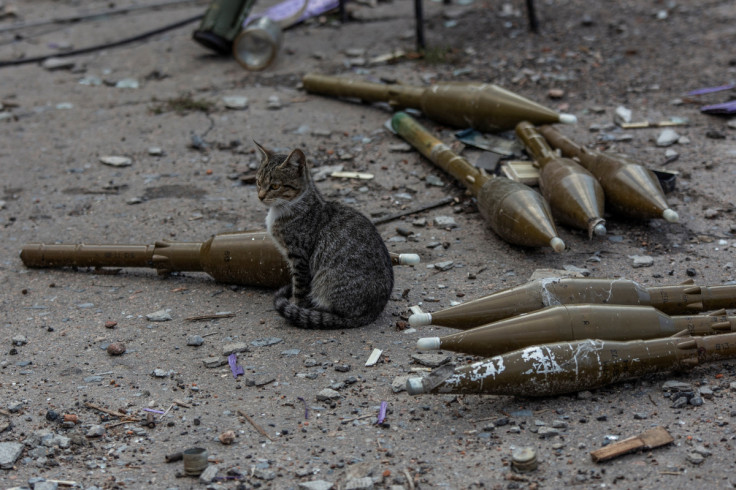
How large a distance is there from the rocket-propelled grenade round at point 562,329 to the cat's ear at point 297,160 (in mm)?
1534

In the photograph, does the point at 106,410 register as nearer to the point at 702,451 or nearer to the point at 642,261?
the point at 702,451

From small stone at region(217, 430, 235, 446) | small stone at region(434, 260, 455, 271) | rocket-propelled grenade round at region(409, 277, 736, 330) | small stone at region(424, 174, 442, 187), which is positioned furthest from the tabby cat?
small stone at region(424, 174, 442, 187)

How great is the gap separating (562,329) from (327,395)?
1.08 meters

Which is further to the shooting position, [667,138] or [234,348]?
[667,138]

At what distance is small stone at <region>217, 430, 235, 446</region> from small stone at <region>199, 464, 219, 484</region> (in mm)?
168

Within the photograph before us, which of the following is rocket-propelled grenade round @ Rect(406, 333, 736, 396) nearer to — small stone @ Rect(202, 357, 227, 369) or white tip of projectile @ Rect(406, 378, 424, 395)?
white tip of projectile @ Rect(406, 378, 424, 395)

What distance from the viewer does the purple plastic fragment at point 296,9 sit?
29.3 feet

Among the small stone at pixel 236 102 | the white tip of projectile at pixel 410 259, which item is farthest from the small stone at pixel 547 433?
the small stone at pixel 236 102

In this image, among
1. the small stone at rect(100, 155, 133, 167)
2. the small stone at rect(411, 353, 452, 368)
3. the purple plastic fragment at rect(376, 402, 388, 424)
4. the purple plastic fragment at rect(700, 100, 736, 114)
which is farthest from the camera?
the small stone at rect(100, 155, 133, 167)

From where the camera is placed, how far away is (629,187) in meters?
4.77

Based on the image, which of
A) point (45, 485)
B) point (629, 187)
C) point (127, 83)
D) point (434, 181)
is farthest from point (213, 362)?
point (127, 83)

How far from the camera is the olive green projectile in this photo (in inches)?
179

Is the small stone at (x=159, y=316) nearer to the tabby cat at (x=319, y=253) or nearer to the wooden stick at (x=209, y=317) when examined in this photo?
the wooden stick at (x=209, y=317)

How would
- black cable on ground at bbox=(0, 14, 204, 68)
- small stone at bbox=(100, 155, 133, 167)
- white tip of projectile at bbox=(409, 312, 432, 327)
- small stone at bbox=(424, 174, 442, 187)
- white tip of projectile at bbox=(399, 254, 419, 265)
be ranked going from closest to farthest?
white tip of projectile at bbox=(409, 312, 432, 327)
white tip of projectile at bbox=(399, 254, 419, 265)
small stone at bbox=(424, 174, 442, 187)
small stone at bbox=(100, 155, 133, 167)
black cable on ground at bbox=(0, 14, 204, 68)
